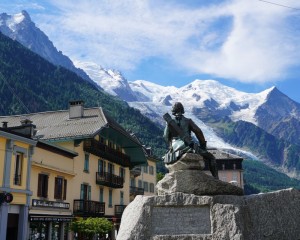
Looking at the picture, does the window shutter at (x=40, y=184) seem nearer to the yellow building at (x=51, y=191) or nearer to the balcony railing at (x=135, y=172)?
the yellow building at (x=51, y=191)

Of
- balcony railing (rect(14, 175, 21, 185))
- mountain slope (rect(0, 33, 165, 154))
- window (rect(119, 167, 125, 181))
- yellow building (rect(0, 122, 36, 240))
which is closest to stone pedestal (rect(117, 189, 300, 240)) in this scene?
yellow building (rect(0, 122, 36, 240))

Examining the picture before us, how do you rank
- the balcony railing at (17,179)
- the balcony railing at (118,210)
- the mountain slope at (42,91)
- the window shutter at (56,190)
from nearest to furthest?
1. the balcony railing at (17,179)
2. the window shutter at (56,190)
3. the balcony railing at (118,210)
4. the mountain slope at (42,91)

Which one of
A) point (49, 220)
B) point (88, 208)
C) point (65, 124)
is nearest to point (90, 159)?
point (65, 124)

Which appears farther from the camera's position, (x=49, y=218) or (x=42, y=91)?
(x=42, y=91)

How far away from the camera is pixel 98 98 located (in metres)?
192

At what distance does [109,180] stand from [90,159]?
377 centimetres

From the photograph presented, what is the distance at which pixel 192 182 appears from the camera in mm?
10391

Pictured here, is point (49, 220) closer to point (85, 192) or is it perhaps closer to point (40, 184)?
point (40, 184)

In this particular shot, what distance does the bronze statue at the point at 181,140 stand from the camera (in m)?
11.0

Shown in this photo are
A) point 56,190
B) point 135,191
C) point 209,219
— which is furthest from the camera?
point 135,191

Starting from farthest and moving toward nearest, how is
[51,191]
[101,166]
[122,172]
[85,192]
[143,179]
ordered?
[143,179], [122,172], [101,166], [85,192], [51,191]

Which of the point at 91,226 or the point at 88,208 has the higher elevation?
the point at 88,208

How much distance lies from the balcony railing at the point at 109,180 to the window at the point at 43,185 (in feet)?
30.6

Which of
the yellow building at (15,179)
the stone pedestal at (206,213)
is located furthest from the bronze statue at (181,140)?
the yellow building at (15,179)
